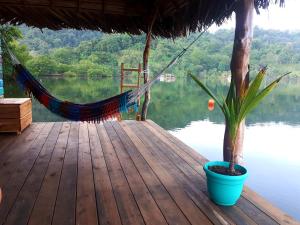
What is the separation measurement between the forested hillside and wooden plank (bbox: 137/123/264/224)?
7.20 m

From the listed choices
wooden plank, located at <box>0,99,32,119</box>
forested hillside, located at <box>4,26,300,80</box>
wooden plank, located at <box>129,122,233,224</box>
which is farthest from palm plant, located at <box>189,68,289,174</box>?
forested hillside, located at <box>4,26,300,80</box>

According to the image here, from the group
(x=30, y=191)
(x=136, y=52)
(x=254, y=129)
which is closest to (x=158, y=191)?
(x=30, y=191)

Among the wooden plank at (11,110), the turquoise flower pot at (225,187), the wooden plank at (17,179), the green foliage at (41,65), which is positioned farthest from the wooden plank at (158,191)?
the green foliage at (41,65)

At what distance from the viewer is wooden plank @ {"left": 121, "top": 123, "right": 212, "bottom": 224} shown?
1.51 meters

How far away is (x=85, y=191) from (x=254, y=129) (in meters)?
6.94

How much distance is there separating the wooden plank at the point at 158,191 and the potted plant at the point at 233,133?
26 cm

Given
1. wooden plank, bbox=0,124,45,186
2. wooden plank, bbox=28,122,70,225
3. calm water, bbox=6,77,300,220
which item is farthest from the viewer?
calm water, bbox=6,77,300,220

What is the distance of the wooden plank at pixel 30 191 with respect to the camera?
4.74 feet

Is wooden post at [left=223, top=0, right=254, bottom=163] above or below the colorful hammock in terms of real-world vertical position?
above

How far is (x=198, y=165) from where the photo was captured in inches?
91.6

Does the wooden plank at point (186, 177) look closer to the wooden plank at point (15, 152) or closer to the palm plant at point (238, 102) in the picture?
the palm plant at point (238, 102)

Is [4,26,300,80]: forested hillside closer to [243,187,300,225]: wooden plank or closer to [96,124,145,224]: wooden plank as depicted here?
[96,124,145,224]: wooden plank

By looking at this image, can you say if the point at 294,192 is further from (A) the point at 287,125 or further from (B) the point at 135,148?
(A) the point at 287,125

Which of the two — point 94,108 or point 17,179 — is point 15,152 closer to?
point 17,179
